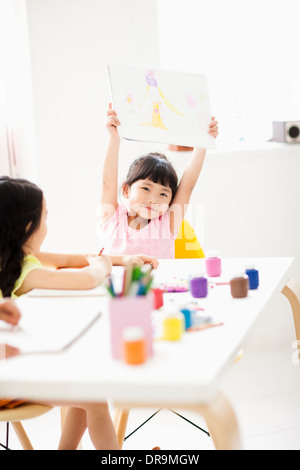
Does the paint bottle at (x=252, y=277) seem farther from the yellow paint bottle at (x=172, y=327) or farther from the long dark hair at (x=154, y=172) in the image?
the long dark hair at (x=154, y=172)

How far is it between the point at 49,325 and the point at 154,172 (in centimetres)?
103

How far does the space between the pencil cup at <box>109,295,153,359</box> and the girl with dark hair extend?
48 centimetres

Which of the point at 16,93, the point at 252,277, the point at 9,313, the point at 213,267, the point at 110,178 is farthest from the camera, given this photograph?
the point at 16,93

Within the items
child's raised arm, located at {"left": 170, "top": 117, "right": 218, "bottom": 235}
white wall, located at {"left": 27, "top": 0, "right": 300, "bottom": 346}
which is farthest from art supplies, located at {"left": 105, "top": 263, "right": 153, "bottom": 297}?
white wall, located at {"left": 27, "top": 0, "right": 300, "bottom": 346}

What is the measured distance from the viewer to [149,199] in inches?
73.5

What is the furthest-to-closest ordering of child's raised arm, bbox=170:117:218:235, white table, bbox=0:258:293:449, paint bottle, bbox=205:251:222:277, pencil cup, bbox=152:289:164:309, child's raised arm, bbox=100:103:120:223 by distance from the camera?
child's raised arm, bbox=170:117:218:235, child's raised arm, bbox=100:103:120:223, paint bottle, bbox=205:251:222:277, pencil cup, bbox=152:289:164:309, white table, bbox=0:258:293:449

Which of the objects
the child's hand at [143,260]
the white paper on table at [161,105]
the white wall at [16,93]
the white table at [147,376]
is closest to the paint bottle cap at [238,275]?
the white table at [147,376]

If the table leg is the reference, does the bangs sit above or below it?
above

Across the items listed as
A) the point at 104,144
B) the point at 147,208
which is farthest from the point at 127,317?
the point at 104,144

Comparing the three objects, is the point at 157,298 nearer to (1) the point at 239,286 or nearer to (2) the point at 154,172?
(1) the point at 239,286

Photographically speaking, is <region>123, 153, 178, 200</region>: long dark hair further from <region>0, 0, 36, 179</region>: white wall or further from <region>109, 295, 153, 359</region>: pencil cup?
<region>109, 295, 153, 359</region>: pencil cup

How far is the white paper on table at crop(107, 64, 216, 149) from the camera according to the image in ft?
5.20

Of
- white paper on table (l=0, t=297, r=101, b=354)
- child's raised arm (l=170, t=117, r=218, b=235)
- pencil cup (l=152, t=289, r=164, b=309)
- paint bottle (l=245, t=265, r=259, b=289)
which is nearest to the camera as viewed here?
white paper on table (l=0, t=297, r=101, b=354)
